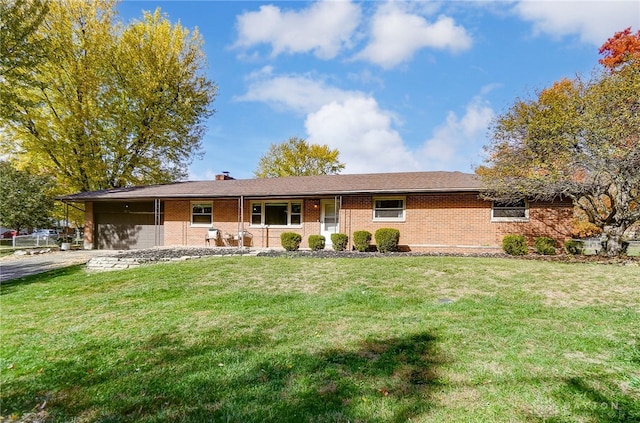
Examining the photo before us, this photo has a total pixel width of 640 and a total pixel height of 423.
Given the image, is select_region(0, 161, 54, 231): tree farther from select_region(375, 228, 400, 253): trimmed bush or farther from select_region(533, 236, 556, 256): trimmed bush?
select_region(533, 236, 556, 256): trimmed bush

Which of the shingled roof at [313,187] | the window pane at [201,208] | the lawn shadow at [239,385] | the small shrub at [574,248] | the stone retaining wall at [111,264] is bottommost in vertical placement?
the lawn shadow at [239,385]

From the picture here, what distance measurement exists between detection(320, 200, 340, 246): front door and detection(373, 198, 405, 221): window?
6.01ft

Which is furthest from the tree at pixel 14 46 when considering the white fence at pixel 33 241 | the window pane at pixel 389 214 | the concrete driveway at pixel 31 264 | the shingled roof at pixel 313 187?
the window pane at pixel 389 214

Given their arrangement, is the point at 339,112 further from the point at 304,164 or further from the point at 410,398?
the point at 410,398

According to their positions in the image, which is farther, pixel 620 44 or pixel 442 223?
pixel 620 44

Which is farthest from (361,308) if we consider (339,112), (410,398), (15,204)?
(15,204)

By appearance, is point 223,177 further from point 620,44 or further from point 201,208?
point 620,44

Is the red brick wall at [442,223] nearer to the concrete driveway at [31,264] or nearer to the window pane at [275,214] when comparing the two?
the window pane at [275,214]

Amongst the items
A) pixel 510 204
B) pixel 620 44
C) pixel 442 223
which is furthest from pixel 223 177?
pixel 620 44

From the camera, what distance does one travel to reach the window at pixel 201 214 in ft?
58.0

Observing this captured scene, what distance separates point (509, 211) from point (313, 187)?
8.32m

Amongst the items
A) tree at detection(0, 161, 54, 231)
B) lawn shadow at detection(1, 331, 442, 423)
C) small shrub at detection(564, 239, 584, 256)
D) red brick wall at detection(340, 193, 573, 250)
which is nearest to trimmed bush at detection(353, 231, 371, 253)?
red brick wall at detection(340, 193, 573, 250)

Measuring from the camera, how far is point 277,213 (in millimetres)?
16953

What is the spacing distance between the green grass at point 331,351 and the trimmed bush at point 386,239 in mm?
5650
